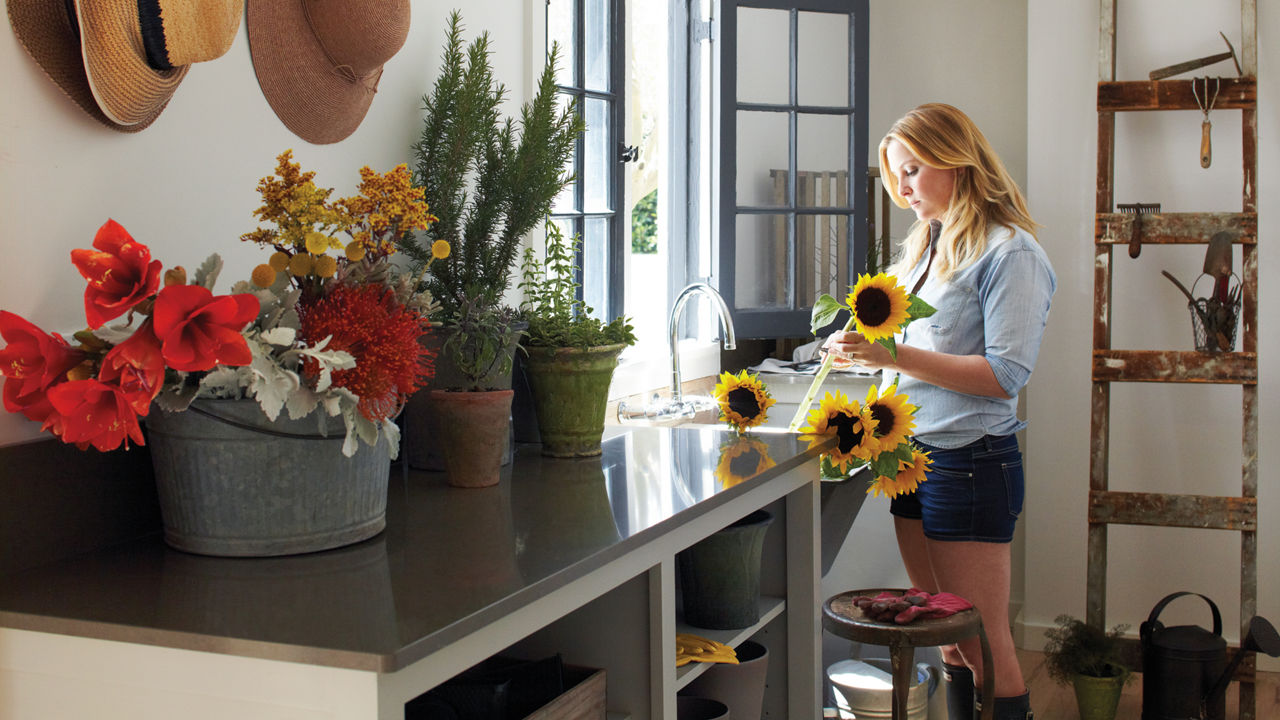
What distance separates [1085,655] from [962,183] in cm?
169

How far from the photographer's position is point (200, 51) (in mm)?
1438

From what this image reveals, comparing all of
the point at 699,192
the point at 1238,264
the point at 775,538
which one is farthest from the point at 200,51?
the point at 1238,264

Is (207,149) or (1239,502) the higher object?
(207,149)

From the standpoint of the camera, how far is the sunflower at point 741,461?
185 cm

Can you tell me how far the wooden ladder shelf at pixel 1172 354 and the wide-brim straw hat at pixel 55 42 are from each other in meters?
3.09

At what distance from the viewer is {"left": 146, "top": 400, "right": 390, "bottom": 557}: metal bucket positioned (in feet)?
4.20

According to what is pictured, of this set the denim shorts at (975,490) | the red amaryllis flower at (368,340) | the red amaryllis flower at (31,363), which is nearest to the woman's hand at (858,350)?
the denim shorts at (975,490)

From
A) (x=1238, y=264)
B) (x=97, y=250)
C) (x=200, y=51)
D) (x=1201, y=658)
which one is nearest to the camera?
(x=97, y=250)

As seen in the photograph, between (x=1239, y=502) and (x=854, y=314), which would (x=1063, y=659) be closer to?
(x=1239, y=502)

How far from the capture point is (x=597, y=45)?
322 centimetres

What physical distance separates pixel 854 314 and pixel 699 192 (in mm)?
1922

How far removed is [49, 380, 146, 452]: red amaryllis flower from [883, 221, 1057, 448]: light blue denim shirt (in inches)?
71.1

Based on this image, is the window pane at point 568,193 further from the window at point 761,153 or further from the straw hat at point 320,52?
the straw hat at point 320,52

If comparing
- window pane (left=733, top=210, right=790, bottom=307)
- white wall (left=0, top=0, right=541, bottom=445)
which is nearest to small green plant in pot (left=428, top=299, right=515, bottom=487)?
white wall (left=0, top=0, right=541, bottom=445)
